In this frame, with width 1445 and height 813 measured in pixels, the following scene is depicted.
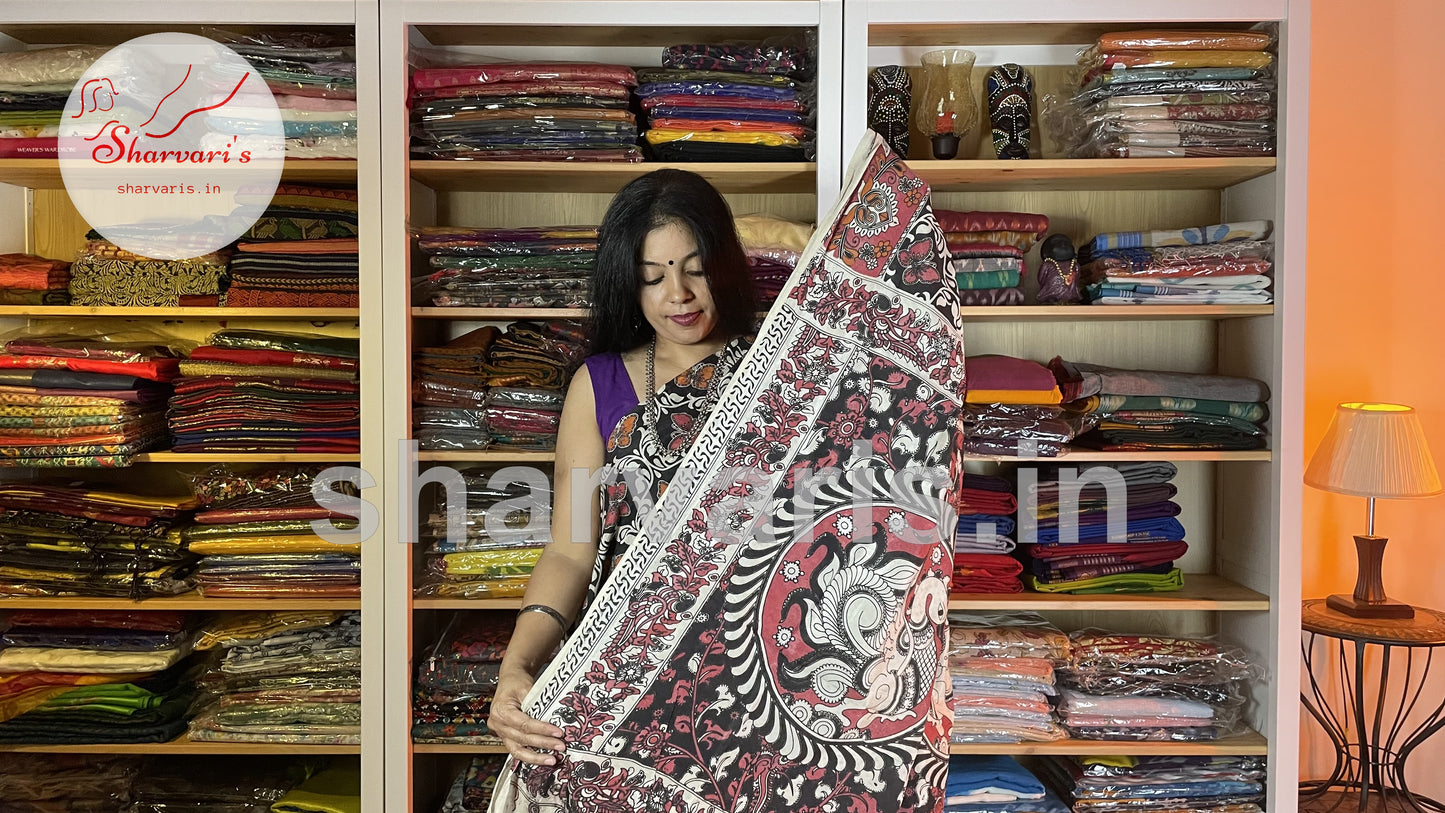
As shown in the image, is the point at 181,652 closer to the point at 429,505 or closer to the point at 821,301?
the point at 429,505

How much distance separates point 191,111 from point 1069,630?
2.41 metres

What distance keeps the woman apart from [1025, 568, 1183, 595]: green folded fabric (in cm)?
111

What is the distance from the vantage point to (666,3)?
2.09 metres

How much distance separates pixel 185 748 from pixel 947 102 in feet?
7.28

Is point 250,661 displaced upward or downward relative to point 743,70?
downward

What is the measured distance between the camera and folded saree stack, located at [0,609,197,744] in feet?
7.25

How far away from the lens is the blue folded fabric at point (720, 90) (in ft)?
7.13

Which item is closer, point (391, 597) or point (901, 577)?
point (901, 577)

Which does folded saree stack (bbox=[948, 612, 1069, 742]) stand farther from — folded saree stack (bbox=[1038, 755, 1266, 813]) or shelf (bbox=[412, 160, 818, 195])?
shelf (bbox=[412, 160, 818, 195])

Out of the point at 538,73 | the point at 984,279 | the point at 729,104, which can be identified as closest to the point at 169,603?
the point at 538,73

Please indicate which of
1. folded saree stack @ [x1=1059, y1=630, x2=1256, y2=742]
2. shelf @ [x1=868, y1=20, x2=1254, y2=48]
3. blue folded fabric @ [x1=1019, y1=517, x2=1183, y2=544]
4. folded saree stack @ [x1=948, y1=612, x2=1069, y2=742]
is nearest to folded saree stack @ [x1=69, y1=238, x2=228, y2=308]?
shelf @ [x1=868, y1=20, x2=1254, y2=48]


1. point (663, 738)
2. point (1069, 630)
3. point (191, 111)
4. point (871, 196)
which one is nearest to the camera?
point (663, 738)

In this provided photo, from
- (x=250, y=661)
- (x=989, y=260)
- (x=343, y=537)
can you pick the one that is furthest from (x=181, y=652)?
(x=989, y=260)

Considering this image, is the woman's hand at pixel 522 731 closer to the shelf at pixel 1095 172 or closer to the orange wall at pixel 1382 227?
the shelf at pixel 1095 172
